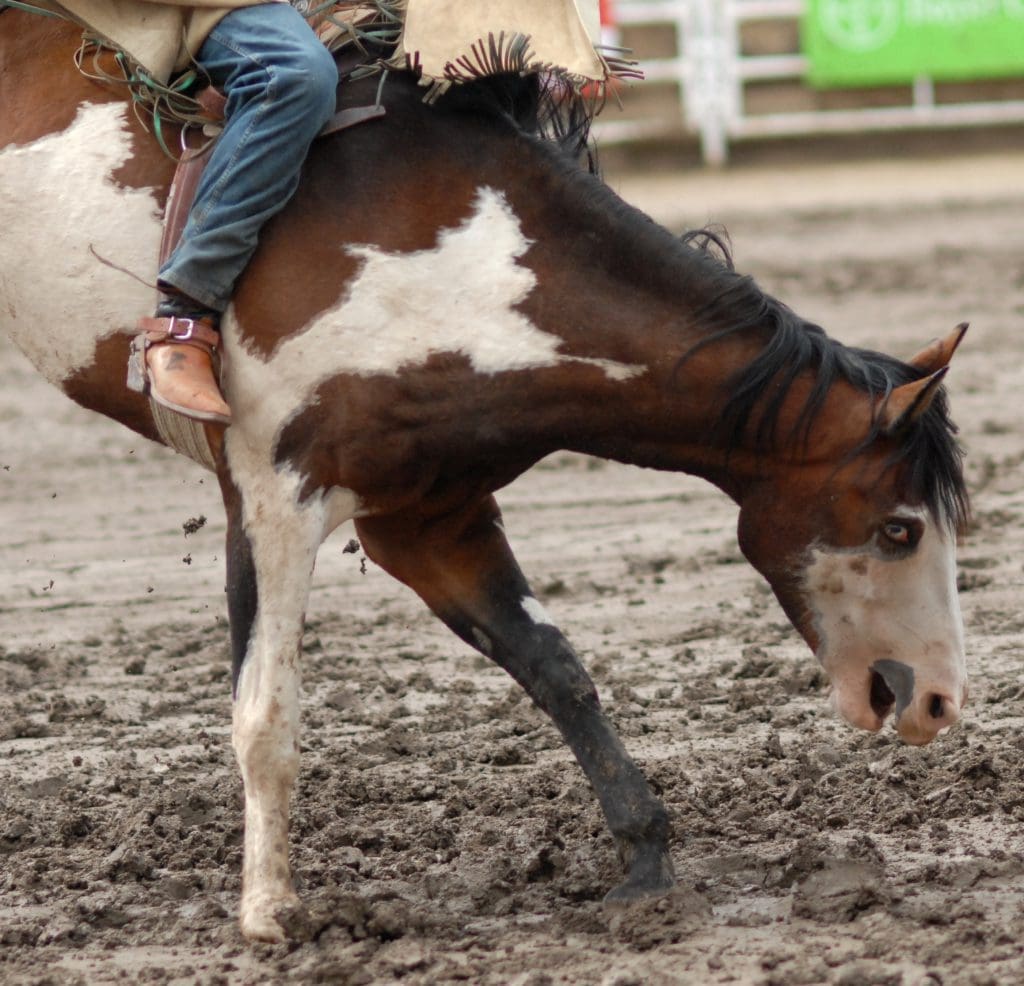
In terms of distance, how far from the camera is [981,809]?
4207mm

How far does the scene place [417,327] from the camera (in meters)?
3.70

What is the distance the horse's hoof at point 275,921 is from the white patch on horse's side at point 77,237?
4.09ft

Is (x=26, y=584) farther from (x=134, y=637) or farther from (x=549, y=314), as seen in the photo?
(x=549, y=314)

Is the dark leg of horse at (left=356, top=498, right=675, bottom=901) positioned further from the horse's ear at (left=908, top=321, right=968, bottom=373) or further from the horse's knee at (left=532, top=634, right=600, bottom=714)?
the horse's ear at (left=908, top=321, right=968, bottom=373)

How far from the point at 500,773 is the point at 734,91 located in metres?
13.4

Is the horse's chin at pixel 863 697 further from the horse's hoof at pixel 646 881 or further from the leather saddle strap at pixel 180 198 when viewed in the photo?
the leather saddle strap at pixel 180 198

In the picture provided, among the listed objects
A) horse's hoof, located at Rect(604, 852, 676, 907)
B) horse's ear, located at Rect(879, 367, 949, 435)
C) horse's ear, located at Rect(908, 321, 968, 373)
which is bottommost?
horse's hoof, located at Rect(604, 852, 676, 907)

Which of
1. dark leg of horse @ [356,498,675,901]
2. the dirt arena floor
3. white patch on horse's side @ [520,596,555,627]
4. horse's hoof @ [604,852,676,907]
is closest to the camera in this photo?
the dirt arena floor

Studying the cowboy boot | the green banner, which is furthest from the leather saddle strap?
the green banner

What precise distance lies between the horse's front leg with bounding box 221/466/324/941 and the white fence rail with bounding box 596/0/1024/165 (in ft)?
45.1

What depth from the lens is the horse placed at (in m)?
3.70

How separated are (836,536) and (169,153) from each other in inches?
64.6

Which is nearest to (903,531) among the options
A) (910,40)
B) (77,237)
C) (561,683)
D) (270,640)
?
(561,683)

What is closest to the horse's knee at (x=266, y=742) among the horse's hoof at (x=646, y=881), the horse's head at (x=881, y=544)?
the horse's hoof at (x=646, y=881)
